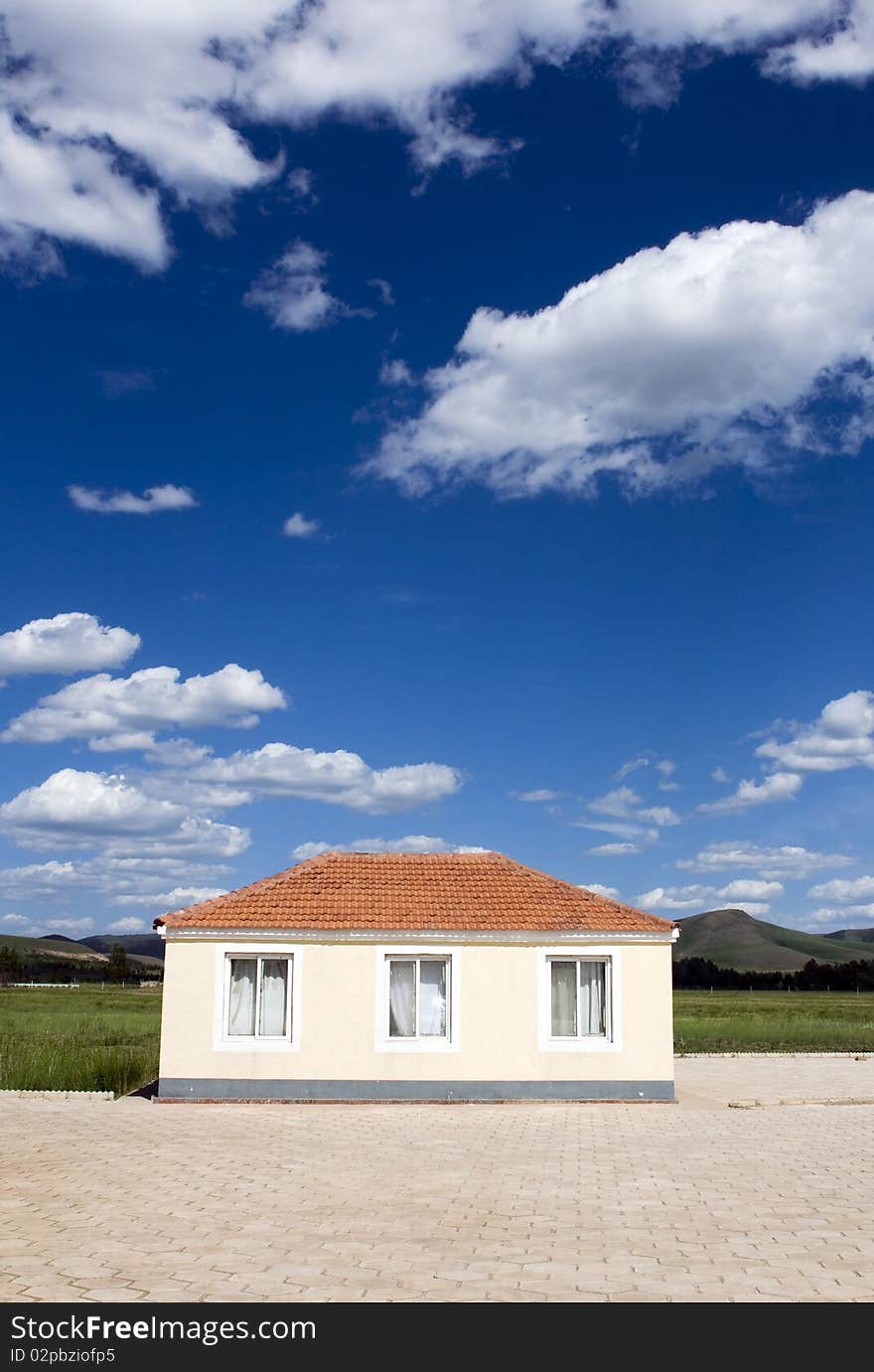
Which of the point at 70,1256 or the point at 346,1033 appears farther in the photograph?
the point at 346,1033

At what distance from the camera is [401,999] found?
70.9 feet

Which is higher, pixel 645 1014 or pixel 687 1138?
pixel 645 1014

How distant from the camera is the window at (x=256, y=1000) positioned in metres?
21.3

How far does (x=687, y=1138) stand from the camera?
17438 millimetres

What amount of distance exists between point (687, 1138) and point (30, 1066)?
1393 centimetres

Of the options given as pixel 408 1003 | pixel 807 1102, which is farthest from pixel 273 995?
pixel 807 1102

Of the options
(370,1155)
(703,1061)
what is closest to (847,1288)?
(370,1155)

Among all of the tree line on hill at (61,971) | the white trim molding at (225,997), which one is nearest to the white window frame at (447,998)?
the white trim molding at (225,997)

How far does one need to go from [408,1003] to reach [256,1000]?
2.69 metres

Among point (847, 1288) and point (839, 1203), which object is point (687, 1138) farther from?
point (847, 1288)

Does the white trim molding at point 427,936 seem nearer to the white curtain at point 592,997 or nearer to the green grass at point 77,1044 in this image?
the white curtain at point 592,997

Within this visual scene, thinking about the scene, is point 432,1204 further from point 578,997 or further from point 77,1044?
point 77,1044

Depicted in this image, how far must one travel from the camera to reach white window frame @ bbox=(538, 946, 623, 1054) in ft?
71.0

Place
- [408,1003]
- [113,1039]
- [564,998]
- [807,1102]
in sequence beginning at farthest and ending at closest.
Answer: [113,1039] < [807,1102] < [564,998] < [408,1003]
